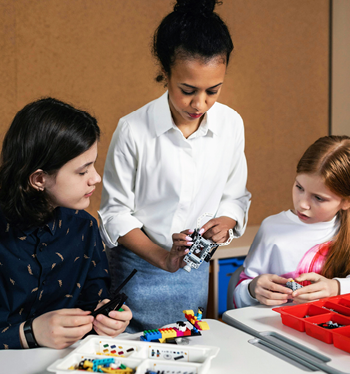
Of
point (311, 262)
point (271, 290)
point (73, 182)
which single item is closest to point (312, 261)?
point (311, 262)

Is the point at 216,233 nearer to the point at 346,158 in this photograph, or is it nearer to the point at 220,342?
the point at 220,342

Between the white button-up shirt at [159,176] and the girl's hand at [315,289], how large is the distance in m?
0.30

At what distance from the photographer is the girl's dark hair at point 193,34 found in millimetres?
1218

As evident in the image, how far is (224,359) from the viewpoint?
0.96m

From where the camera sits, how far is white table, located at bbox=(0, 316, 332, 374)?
91 centimetres

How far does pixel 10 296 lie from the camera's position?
115cm

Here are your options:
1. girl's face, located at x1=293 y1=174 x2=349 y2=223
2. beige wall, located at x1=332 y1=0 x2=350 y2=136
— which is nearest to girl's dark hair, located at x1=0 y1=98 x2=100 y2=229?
Result: girl's face, located at x1=293 y1=174 x2=349 y2=223

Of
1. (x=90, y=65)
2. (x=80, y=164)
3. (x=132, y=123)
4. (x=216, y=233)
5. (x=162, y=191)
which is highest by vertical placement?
(x=90, y=65)

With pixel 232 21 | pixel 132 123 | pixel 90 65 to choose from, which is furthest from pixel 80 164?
pixel 232 21

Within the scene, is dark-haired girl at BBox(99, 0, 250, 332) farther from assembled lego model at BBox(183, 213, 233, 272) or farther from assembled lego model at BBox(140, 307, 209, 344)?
assembled lego model at BBox(140, 307, 209, 344)

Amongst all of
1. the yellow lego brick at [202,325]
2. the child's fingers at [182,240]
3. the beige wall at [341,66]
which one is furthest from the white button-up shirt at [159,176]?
the beige wall at [341,66]

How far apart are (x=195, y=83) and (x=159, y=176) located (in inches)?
14.6

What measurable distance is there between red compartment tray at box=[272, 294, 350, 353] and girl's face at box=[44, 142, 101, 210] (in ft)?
2.13

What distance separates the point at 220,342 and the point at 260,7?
274 centimetres
